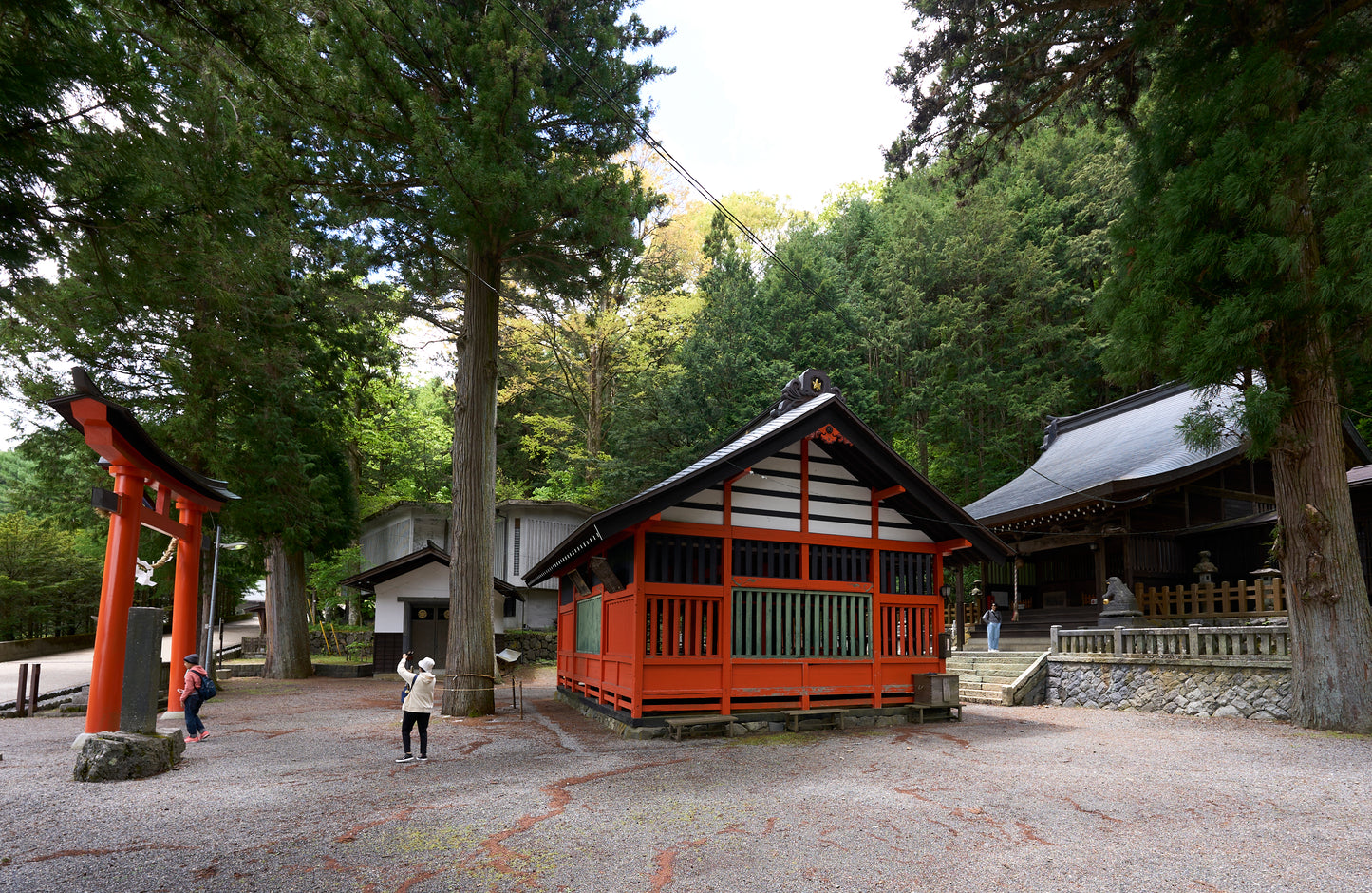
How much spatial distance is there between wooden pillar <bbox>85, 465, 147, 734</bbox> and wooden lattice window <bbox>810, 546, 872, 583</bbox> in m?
8.74

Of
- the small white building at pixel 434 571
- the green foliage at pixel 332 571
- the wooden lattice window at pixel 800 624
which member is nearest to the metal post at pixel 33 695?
the small white building at pixel 434 571

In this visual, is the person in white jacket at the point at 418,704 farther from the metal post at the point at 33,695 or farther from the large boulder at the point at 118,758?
the metal post at the point at 33,695

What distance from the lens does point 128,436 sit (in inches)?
345

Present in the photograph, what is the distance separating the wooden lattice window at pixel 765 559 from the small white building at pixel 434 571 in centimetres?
1255

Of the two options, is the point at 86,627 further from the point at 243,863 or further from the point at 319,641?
the point at 243,863

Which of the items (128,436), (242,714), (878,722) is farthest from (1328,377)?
(242,714)

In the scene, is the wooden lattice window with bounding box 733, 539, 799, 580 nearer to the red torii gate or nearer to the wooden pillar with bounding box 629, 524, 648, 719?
the wooden pillar with bounding box 629, 524, 648, 719

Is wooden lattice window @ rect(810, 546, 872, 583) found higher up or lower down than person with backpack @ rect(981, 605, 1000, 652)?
higher up

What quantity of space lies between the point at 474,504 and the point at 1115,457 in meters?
16.1

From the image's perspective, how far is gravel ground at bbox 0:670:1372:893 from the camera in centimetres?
479

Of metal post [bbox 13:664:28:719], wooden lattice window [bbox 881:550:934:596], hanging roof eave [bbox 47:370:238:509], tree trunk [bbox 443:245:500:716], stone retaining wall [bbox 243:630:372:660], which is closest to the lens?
hanging roof eave [bbox 47:370:238:509]

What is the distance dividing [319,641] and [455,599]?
23072 millimetres

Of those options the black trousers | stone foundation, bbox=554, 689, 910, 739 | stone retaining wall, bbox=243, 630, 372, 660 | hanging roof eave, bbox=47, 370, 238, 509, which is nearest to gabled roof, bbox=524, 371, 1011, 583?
stone foundation, bbox=554, 689, 910, 739

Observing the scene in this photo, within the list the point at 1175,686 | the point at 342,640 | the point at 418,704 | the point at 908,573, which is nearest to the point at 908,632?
the point at 908,573
